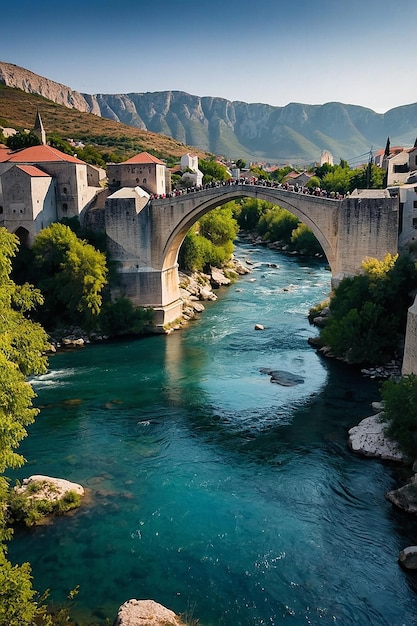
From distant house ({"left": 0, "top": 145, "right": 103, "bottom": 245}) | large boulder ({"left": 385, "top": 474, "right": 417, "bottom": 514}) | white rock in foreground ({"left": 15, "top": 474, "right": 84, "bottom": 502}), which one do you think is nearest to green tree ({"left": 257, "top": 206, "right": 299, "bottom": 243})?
distant house ({"left": 0, "top": 145, "right": 103, "bottom": 245})

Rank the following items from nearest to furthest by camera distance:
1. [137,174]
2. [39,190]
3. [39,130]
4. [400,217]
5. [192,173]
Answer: [400,217]
[39,190]
[137,174]
[39,130]
[192,173]

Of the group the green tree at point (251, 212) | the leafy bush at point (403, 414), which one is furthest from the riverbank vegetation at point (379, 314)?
the green tree at point (251, 212)

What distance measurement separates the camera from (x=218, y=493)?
10.8 metres

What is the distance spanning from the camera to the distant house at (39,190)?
72.8 feet

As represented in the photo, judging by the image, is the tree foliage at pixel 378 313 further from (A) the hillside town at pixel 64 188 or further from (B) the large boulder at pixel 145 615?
(B) the large boulder at pixel 145 615

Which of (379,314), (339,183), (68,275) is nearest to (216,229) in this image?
(68,275)

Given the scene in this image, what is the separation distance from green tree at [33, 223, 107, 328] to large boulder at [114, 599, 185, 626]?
45.5 feet

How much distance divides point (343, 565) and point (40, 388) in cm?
1020

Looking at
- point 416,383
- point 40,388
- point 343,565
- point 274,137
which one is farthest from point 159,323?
point 274,137

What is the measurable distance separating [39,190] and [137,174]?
496 cm

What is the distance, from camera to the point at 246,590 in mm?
8242

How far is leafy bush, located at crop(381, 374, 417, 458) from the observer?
37.1ft

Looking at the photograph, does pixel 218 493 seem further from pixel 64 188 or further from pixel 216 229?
pixel 216 229

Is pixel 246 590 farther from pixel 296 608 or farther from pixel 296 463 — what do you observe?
pixel 296 463
